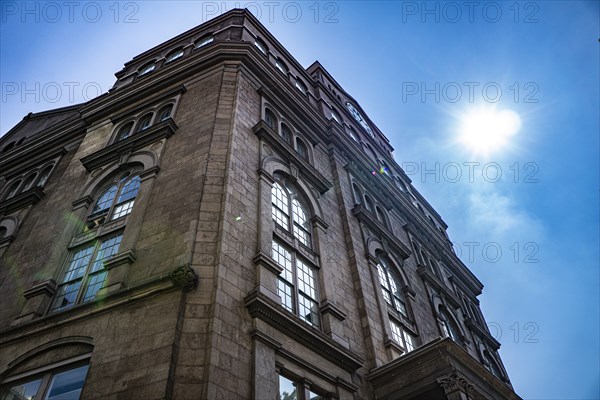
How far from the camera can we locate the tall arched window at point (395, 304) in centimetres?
2053

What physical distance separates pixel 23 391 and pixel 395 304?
603 inches

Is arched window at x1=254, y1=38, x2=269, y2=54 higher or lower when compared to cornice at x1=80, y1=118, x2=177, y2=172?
higher

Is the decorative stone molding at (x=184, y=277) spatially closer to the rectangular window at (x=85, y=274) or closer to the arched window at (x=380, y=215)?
the rectangular window at (x=85, y=274)

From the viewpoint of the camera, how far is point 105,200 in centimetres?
1867

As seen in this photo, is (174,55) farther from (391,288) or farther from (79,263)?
(391,288)

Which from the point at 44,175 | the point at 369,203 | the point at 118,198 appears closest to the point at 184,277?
the point at 118,198

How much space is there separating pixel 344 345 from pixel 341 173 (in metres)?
12.6

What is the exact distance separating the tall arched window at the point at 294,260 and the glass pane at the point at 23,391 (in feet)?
23.3

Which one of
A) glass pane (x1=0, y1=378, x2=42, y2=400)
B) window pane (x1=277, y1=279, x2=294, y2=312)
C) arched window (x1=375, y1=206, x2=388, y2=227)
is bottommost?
glass pane (x1=0, y1=378, x2=42, y2=400)

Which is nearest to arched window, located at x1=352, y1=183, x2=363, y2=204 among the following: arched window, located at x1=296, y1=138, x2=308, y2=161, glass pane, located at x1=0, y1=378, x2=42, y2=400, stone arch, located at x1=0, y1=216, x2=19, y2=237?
arched window, located at x1=296, y1=138, x2=308, y2=161

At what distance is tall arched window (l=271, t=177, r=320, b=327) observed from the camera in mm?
15398

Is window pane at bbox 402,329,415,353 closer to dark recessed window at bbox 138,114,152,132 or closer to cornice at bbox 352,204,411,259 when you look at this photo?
cornice at bbox 352,204,411,259

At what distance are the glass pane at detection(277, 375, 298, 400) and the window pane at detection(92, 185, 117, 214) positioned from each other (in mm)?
10052

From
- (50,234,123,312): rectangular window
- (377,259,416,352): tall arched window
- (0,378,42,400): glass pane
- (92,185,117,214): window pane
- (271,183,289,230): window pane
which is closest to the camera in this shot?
(0,378,42,400): glass pane
